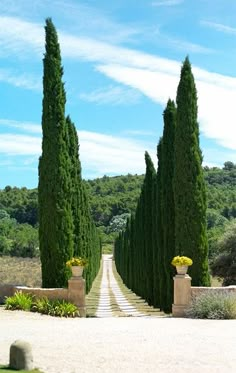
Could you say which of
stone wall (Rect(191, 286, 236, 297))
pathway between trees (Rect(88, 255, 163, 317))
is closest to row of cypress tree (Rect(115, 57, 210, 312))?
pathway between trees (Rect(88, 255, 163, 317))

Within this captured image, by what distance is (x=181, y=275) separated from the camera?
17.2 m

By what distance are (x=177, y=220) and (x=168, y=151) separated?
14.5 ft

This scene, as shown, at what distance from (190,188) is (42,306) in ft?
20.0

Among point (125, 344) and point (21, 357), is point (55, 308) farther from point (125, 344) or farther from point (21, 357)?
point (21, 357)

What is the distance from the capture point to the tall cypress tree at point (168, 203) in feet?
72.9

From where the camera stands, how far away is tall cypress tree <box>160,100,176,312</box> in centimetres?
2223

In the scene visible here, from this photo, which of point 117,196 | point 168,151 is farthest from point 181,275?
point 117,196

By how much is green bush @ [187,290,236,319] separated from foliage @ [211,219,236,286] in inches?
601

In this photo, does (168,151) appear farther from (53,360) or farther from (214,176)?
(214,176)

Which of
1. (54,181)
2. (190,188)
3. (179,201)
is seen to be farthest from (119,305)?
(190,188)

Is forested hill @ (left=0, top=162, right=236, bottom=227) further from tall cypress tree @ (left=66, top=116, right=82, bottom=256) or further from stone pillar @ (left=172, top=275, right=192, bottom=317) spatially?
stone pillar @ (left=172, top=275, right=192, bottom=317)

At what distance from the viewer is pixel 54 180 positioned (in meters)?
20.2

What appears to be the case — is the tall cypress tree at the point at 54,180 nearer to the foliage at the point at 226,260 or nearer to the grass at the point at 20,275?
the grass at the point at 20,275

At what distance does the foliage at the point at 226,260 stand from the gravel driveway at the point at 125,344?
53.5ft
